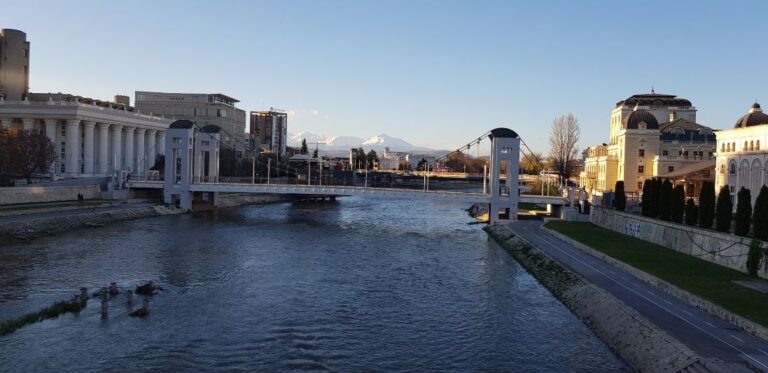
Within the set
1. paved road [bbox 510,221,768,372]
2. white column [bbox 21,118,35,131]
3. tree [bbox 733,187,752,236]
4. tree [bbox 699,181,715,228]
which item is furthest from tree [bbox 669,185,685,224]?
white column [bbox 21,118,35,131]

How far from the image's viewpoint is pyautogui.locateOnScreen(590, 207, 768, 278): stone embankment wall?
28.6 meters

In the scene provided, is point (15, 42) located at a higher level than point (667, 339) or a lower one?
higher

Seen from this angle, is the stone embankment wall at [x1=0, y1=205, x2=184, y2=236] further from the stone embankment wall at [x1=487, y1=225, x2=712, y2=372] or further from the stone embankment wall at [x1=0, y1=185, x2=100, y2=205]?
the stone embankment wall at [x1=487, y1=225, x2=712, y2=372]

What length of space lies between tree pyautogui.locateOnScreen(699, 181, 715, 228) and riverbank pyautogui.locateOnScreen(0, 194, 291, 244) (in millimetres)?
42931

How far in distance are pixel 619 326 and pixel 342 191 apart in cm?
4617

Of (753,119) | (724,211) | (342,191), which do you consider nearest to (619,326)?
(724,211)

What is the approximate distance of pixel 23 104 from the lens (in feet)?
276

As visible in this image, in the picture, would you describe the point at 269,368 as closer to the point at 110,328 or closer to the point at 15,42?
the point at 110,328

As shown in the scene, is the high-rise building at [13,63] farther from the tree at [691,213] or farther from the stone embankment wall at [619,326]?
the tree at [691,213]

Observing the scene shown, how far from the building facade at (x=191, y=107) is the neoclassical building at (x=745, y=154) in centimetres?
10417

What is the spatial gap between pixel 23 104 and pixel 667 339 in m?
88.2

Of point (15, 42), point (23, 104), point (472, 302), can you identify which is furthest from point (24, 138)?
point (472, 302)

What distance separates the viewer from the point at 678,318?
822 inches

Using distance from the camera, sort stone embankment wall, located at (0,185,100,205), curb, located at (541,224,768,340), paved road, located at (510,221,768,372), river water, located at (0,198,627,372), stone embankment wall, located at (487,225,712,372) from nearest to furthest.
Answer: paved road, located at (510,221,768,372) < stone embankment wall, located at (487,225,712,372) < curb, located at (541,224,768,340) < river water, located at (0,198,627,372) < stone embankment wall, located at (0,185,100,205)
